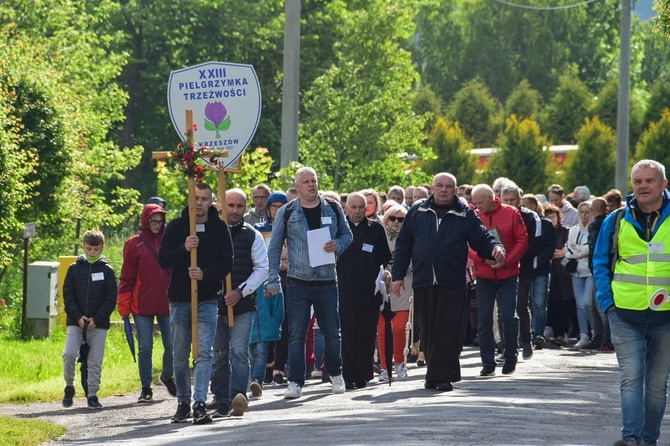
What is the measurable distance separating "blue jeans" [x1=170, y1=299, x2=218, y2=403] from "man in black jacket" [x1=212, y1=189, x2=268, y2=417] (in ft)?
1.10

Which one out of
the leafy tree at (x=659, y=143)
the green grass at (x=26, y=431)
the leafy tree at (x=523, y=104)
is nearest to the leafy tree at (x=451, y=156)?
the leafy tree at (x=523, y=104)

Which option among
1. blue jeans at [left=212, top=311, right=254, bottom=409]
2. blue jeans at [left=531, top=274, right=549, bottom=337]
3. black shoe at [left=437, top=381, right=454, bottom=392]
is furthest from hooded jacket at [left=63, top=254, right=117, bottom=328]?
blue jeans at [left=531, top=274, right=549, bottom=337]

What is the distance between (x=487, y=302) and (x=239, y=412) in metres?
4.36

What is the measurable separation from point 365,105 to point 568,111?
41999mm

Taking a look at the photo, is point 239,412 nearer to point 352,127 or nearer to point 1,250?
point 1,250

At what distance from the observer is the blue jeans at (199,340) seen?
12.8 metres

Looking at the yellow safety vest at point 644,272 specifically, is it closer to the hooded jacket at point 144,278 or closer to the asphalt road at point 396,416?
the asphalt road at point 396,416

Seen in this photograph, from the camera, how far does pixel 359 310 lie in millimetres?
15781

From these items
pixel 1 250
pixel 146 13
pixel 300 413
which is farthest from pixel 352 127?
pixel 146 13

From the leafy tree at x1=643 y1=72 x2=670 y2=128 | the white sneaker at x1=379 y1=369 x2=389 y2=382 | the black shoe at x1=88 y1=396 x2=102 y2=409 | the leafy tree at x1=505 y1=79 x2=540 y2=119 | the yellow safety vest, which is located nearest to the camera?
the yellow safety vest

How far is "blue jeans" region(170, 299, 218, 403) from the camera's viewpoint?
1280 cm

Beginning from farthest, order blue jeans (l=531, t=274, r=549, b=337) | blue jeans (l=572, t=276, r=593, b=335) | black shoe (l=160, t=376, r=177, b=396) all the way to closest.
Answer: blue jeans (l=572, t=276, r=593, b=335) < blue jeans (l=531, t=274, r=549, b=337) < black shoe (l=160, t=376, r=177, b=396)

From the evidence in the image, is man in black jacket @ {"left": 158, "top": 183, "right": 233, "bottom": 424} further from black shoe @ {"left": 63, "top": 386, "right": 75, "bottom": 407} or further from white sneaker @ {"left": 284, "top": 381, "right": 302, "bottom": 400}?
black shoe @ {"left": 63, "top": 386, "right": 75, "bottom": 407}

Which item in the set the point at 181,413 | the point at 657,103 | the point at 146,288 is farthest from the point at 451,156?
the point at 181,413
